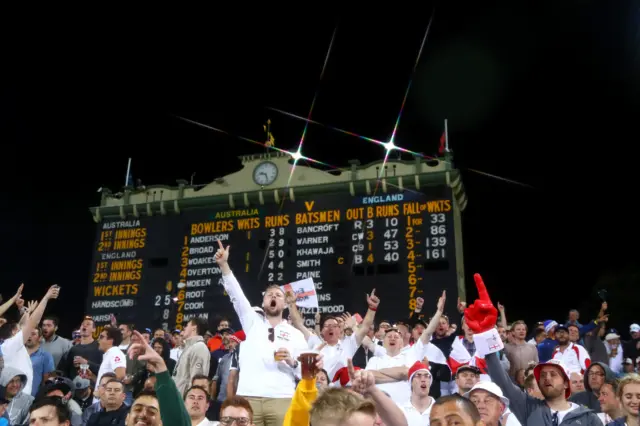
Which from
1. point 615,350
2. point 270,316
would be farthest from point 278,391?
point 615,350

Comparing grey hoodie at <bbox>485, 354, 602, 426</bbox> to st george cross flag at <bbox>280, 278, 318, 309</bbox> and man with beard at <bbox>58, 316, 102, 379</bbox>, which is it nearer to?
st george cross flag at <bbox>280, 278, 318, 309</bbox>

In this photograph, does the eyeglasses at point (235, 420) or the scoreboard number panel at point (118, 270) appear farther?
the scoreboard number panel at point (118, 270)

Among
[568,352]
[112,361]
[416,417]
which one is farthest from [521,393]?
[112,361]

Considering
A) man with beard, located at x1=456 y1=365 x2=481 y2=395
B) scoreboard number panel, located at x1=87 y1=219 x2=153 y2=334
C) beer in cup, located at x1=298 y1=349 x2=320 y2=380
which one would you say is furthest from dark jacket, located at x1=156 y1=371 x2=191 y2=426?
scoreboard number panel, located at x1=87 y1=219 x2=153 y2=334

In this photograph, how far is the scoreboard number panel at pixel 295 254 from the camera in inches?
559

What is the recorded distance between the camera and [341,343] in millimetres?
6832

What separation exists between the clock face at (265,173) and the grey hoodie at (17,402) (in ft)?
36.0

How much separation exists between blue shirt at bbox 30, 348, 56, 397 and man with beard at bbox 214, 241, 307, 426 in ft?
12.2

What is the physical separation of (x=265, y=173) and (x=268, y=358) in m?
12.3

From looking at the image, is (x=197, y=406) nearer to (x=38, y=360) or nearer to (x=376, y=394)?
(x=376, y=394)

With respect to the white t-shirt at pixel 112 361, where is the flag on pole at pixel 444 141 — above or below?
above

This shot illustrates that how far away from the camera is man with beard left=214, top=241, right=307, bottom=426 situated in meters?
5.45

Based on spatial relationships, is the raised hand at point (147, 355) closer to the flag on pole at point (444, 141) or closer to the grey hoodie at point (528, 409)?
the grey hoodie at point (528, 409)

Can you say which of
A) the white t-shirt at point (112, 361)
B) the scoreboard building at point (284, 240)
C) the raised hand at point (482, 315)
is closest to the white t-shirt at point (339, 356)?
the raised hand at point (482, 315)
